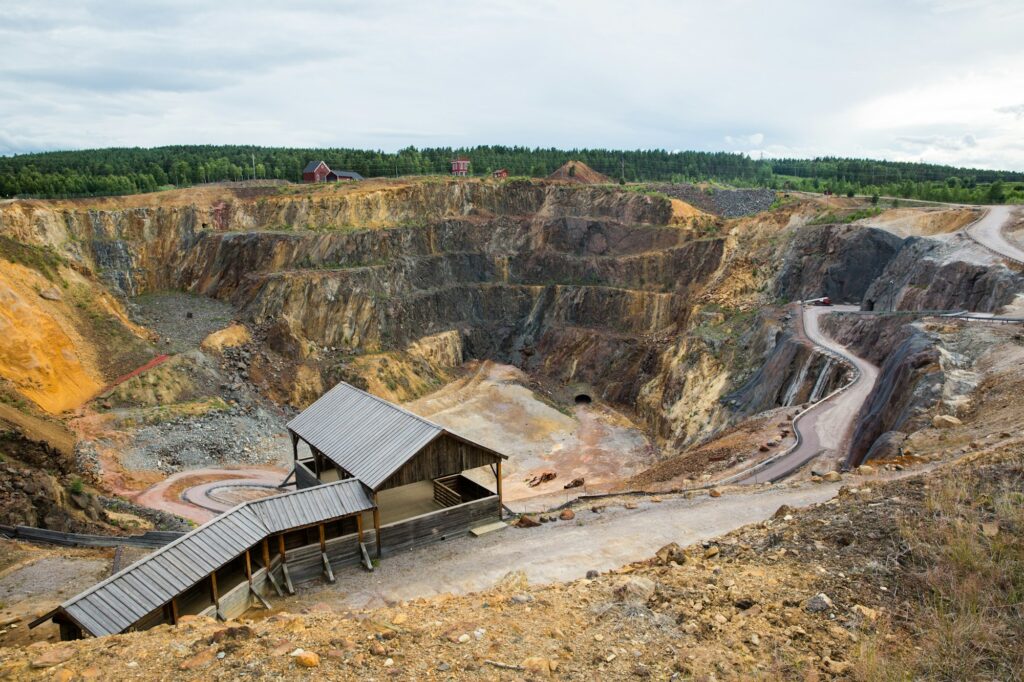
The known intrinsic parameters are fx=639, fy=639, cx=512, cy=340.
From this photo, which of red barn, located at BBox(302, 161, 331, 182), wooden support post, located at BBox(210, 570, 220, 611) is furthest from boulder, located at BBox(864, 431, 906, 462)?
red barn, located at BBox(302, 161, 331, 182)

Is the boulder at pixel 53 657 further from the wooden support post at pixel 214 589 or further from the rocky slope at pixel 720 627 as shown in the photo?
the wooden support post at pixel 214 589

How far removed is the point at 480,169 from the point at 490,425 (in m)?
65.3

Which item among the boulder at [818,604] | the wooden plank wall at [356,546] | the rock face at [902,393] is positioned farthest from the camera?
the rock face at [902,393]

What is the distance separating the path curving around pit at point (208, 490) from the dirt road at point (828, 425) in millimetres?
23599

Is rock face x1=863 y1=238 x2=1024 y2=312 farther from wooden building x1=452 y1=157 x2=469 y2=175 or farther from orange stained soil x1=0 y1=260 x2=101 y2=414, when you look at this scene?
wooden building x1=452 y1=157 x2=469 y2=175

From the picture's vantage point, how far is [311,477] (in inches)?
Result: 992

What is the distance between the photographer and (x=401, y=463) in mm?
20203

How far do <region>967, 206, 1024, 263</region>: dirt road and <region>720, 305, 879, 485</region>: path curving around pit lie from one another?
11109 mm

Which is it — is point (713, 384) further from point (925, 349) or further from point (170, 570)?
point (170, 570)

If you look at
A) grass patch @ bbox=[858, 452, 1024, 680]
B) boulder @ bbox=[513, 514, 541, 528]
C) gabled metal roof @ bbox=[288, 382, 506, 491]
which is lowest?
boulder @ bbox=[513, 514, 541, 528]

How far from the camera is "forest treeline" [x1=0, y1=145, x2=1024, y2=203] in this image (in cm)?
6276

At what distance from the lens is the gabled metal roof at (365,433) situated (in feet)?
68.1

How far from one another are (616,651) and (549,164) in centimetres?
9827

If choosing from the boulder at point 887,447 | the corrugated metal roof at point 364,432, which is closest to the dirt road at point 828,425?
the boulder at point 887,447
